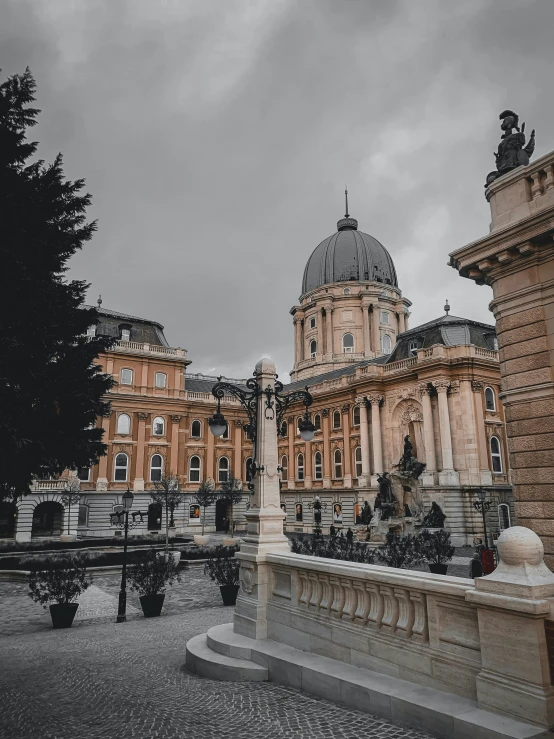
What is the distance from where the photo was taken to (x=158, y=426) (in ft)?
172

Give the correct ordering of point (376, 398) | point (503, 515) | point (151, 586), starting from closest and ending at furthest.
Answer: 1. point (151, 586)
2. point (503, 515)
3. point (376, 398)

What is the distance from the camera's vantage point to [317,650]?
24.0 ft

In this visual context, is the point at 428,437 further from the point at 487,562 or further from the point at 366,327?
the point at 366,327

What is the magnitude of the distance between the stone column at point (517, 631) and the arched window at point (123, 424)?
4768 centimetres

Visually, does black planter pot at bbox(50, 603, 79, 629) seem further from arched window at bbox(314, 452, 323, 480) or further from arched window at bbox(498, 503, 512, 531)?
arched window at bbox(314, 452, 323, 480)

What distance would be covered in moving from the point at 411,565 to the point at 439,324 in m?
25.8

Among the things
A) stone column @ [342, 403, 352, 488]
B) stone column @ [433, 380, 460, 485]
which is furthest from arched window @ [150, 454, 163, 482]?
stone column @ [433, 380, 460, 485]

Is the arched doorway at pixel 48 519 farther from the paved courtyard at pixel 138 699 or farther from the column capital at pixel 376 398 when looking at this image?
the paved courtyard at pixel 138 699

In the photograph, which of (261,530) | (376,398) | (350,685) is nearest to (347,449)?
(376,398)

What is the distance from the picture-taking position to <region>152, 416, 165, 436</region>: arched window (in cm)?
5200

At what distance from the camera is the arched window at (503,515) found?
37.9m

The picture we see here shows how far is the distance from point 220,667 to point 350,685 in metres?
2.48

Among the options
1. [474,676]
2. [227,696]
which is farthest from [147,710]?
[474,676]

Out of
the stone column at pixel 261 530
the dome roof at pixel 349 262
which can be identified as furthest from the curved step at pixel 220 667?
the dome roof at pixel 349 262
